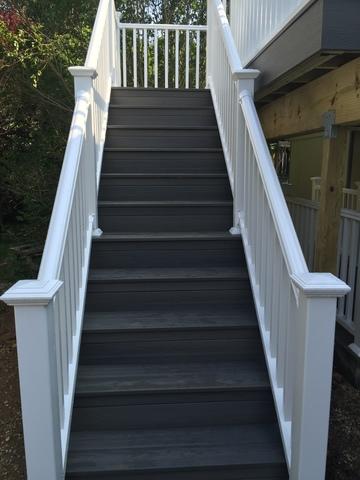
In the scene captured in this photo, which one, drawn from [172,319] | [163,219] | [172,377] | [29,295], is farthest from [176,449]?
[163,219]

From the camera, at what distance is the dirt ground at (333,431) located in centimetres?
223

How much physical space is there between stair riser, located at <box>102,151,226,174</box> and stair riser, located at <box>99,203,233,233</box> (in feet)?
1.79

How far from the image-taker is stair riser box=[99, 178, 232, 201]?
3262mm

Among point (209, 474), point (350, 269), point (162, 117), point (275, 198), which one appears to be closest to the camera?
point (209, 474)

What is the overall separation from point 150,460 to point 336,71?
2142 millimetres

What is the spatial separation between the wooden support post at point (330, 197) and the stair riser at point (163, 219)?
2.11 ft

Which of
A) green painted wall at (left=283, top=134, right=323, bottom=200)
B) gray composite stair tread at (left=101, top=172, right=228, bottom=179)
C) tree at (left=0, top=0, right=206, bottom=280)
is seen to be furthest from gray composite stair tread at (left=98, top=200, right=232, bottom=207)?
green painted wall at (left=283, top=134, right=323, bottom=200)

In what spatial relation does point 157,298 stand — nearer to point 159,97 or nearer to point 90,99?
point 90,99

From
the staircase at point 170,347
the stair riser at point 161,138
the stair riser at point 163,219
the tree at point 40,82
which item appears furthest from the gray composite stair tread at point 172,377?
the tree at point 40,82

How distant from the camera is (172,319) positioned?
2404 mm

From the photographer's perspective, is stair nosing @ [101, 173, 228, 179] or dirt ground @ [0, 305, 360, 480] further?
stair nosing @ [101, 173, 228, 179]

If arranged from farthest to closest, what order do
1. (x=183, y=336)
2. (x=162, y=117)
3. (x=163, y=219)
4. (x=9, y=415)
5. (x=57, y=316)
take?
(x=162, y=117), (x=163, y=219), (x=9, y=415), (x=183, y=336), (x=57, y=316)

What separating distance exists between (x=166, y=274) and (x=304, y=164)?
19.5 feet

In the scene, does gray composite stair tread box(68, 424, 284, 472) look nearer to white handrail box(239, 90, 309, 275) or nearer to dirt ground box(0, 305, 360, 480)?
dirt ground box(0, 305, 360, 480)
